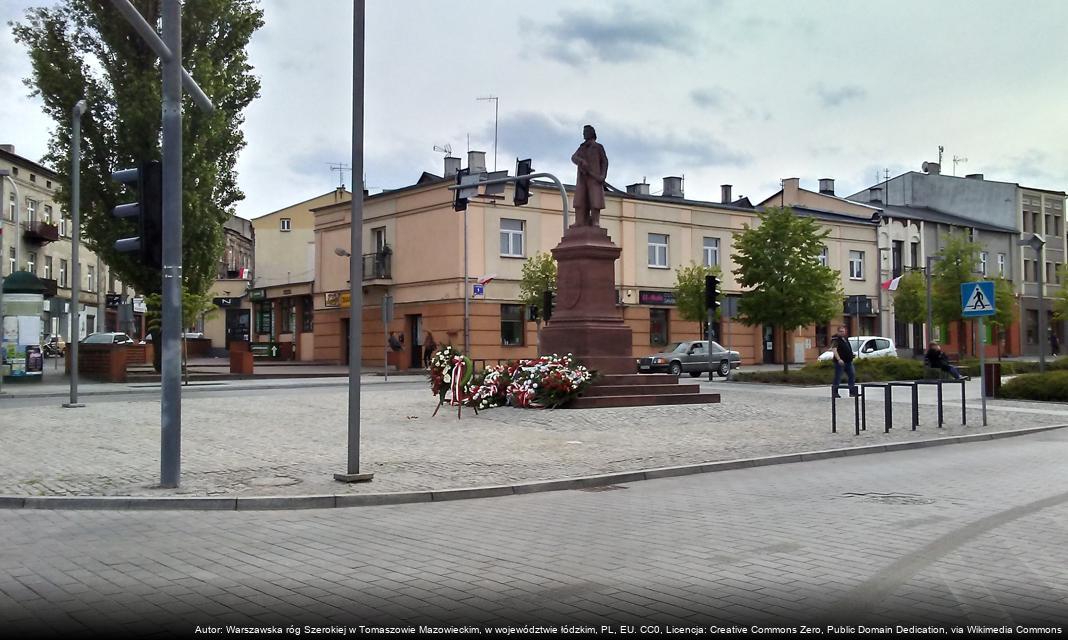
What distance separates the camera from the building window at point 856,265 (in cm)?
5741

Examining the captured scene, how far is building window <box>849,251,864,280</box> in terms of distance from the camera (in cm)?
5741

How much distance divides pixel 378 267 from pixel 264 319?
1772cm

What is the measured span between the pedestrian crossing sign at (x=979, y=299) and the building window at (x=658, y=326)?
30720mm

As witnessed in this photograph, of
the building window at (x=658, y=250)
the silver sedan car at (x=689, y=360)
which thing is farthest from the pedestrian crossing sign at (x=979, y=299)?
the building window at (x=658, y=250)

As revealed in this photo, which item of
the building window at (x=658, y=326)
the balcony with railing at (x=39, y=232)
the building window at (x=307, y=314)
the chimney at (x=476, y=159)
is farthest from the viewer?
the balcony with railing at (x=39, y=232)

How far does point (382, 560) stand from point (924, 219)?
196 ft

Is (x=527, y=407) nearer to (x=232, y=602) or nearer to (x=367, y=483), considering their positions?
(x=367, y=483)

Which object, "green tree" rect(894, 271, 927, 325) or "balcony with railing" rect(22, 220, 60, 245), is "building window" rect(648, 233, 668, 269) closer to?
"green tree" rect(894, 271, 927, 325)

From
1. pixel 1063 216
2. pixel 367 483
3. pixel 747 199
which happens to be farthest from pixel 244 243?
pixel 367 483

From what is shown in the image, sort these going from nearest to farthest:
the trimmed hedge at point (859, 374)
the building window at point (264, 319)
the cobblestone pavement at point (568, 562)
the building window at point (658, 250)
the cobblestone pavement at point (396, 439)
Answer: the cobblestone pavement at point (568, 562) → the cobblestone pavement at point (396, 439) → the trimmed hedge at point (859, 374) → the building window at point (658, 250) → the building window at point (264, 319)

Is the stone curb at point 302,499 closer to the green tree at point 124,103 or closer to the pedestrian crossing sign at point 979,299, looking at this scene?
the pedestrian crossing sign at point 979,299

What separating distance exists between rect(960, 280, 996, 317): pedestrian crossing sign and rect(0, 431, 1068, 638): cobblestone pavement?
8.76 metres

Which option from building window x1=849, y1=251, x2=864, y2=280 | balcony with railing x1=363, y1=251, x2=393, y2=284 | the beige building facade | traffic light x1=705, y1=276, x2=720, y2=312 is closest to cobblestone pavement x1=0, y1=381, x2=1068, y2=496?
traffic light x1=705, y1=276, x2=720, y2=312

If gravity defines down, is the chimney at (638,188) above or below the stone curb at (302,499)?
above
